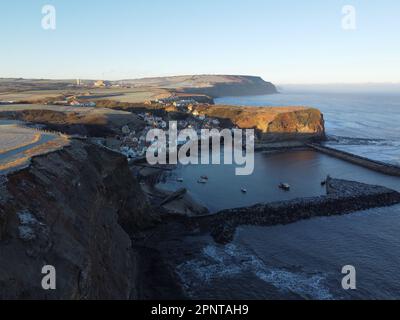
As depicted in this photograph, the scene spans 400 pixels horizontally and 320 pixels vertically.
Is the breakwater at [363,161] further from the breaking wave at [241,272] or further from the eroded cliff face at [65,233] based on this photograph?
the eroded cliff face at [65,233]

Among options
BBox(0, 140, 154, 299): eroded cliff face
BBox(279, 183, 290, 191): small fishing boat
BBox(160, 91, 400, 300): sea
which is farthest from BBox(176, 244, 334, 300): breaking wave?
BBox(279, 183, 290, 191): small fishing boat

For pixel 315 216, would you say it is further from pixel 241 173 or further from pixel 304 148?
pixel 304 148

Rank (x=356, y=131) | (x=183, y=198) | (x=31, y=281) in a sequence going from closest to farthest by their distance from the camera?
(x=31, y=281)
(x=183, y=198)
(x=356, y=131)

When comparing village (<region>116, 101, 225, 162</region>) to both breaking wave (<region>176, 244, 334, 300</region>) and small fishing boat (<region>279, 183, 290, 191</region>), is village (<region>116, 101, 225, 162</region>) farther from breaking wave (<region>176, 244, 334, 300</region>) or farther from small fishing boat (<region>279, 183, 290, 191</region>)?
breaking wave (<region>176, 244, 334, 300</region>)

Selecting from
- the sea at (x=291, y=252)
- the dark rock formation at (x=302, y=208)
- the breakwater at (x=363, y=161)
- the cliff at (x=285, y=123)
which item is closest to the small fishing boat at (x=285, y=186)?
the sea at (x=291, y=252)

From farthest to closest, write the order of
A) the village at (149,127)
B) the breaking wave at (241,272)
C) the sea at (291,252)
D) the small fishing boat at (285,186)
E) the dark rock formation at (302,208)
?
1. the village at (149,127)
2. the small fishing boat at (285,186)
3. the dark rock formation at (302,208)
4. the sea at (291,252)
5. the breaking wave at (241,272)

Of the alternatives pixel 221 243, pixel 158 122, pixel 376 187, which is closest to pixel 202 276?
pixel 221 243

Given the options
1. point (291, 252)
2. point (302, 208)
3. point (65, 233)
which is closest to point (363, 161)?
point (302, 208)
